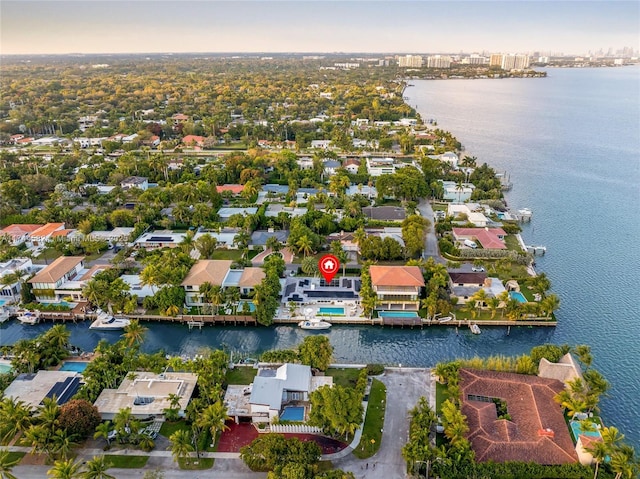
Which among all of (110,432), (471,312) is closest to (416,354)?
(471,312)

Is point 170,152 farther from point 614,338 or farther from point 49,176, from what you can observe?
point 614,338

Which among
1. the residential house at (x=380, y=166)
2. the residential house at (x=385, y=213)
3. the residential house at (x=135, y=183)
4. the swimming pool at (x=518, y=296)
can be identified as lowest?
the swimming pool at (x=518, y=296)

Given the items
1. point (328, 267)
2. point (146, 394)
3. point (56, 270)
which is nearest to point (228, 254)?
point (328, 267)

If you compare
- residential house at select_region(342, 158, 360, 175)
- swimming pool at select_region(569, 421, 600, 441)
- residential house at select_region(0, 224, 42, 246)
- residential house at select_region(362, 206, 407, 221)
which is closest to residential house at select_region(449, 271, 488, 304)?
swimming pool at select_region(569, 421, 600, 441)

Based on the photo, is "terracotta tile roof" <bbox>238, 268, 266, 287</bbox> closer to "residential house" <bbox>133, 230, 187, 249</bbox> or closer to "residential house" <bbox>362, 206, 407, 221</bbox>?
"residential house" <bbox>133, 230, 187, 249</bbox>

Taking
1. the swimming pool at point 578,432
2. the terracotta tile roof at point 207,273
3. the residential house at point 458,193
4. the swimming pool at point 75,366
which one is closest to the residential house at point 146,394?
the swimming pool at point 75,366

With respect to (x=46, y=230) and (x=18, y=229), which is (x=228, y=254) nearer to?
(x=46, y=230)

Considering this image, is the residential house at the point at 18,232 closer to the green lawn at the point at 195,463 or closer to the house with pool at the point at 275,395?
the house with pool at the point at 275,395
